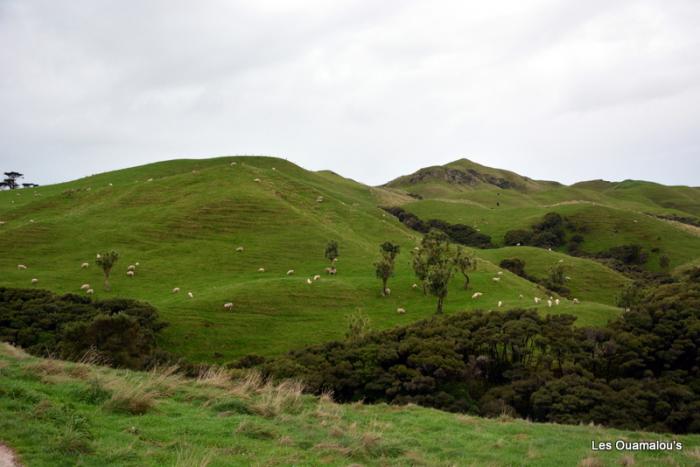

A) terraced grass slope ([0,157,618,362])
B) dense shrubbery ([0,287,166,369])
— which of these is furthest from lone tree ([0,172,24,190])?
dense shrubbery ([0,287,166,369])

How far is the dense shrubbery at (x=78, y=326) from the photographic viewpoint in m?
40.7

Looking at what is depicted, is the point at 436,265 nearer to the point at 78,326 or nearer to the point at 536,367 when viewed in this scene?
the point at 536,367

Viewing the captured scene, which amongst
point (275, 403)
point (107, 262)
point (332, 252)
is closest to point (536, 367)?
point (275, 403)

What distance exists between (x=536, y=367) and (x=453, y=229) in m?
113

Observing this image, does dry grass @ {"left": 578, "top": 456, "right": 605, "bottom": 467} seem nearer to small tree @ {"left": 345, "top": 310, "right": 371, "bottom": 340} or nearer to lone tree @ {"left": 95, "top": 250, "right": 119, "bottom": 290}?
small tree @ {"left": 345, "top": 310, "right": 371, "bottom": 340}

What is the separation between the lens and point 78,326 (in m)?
42.6

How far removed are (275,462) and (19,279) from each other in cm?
6623

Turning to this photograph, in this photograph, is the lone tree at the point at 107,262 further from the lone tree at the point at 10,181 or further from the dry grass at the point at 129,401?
the lone tree at the point at 10,181

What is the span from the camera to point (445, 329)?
44.7m

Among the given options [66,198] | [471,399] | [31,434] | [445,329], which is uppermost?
[66,198]

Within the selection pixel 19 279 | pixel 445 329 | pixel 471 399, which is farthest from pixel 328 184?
pixel 471 399

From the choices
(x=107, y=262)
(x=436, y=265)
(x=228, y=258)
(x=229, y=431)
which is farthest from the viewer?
(x=228, y=258)

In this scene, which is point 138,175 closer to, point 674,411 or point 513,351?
point 513,351

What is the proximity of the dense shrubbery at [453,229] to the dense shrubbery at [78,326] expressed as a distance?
102m
